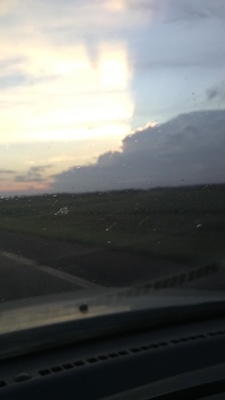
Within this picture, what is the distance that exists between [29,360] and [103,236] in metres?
16.1

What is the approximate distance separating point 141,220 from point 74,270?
9.20m

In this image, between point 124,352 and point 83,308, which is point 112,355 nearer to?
point 124,352

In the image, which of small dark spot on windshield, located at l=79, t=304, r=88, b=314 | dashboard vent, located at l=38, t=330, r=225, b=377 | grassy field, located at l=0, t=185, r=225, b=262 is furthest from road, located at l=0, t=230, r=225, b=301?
dashboard vent, located at l=38, t=330, r=225, b=377

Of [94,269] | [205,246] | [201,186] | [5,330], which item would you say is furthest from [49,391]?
[201,186]

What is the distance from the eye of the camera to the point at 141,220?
22453mm

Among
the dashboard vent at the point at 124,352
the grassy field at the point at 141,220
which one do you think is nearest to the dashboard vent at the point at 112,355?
the dashboard vent at the point at 124,352

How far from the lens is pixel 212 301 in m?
5.36

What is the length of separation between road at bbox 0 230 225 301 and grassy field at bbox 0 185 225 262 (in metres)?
0.90

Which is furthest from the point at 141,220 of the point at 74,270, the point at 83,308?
the point at 83,308

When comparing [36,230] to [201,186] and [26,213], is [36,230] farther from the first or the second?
[26,213]

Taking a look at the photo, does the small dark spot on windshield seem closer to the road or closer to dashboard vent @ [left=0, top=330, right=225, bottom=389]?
dashboard vent @ [left=0, top=330, right=225, bottom=389]

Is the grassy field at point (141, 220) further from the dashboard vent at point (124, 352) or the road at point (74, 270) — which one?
the dashboard vent at point (124, 352)

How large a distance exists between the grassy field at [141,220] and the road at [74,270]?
90cm

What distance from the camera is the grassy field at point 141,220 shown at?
53.9 ft
